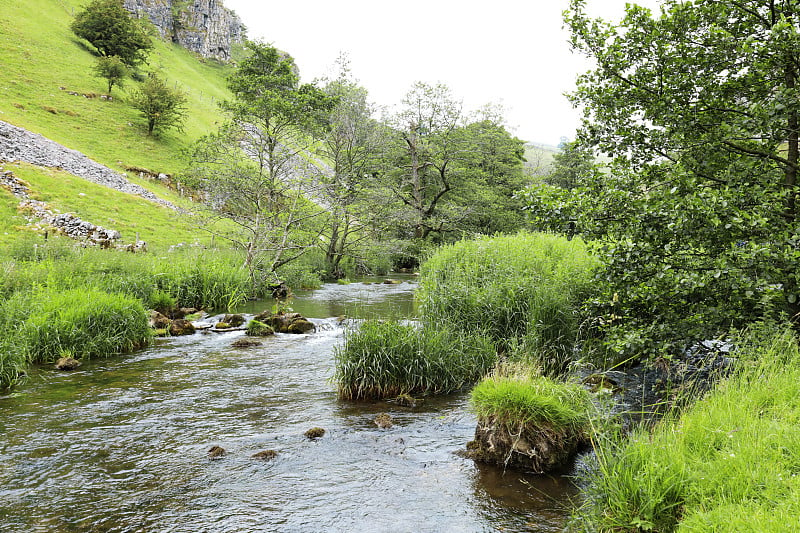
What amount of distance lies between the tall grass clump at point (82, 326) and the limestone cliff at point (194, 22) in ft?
335

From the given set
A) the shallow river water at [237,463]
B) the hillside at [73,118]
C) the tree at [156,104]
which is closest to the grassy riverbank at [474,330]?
the shallow river water at [237,463]

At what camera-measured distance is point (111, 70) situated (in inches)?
2071

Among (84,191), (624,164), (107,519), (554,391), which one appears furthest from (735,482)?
(84,191)

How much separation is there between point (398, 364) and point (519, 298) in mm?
3595

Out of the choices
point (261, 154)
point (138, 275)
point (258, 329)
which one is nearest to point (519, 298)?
point (258, 329)

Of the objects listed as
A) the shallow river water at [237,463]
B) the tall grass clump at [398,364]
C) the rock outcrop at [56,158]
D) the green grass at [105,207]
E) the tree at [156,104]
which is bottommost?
the shallow river water at [237,463]

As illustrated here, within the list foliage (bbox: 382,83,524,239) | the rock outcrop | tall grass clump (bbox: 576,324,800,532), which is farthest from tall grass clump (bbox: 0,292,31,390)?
foliage (bbox: 382,83,524,239)

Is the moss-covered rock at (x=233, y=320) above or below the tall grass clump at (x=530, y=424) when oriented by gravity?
below

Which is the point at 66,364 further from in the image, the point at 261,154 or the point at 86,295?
the point at 261,154

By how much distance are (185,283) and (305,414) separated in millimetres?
12535

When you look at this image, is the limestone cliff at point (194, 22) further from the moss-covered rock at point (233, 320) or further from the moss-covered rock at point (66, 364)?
the moss-covered rock at point (66, 364)

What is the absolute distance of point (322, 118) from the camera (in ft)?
84.0

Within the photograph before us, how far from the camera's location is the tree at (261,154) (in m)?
23.4

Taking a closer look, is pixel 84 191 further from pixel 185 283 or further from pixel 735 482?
pixel 735 482
